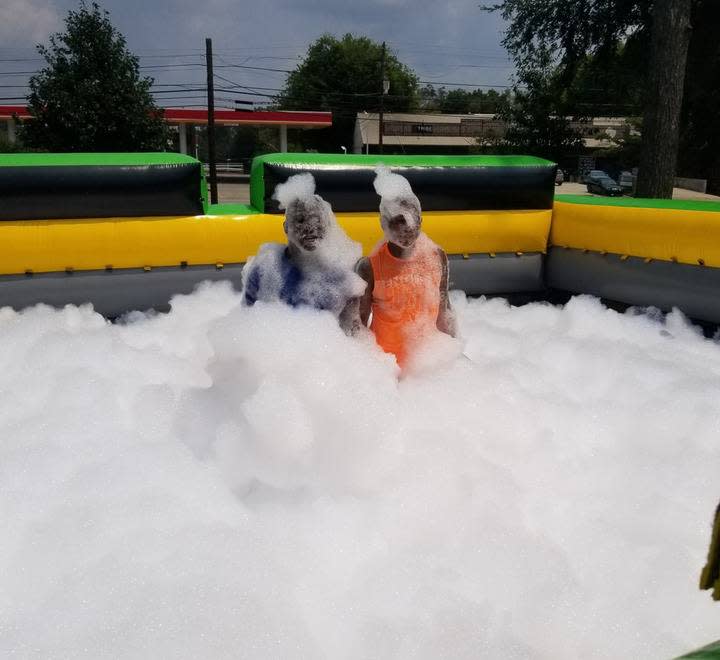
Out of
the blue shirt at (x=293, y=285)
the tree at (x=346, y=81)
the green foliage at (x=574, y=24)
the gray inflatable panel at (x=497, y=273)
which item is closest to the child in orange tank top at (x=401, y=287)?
the blue shirt at (x=293, y=285)

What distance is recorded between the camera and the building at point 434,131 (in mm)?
38500

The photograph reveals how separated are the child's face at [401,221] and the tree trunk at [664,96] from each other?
4989 millimetres

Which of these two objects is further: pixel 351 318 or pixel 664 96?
pixel 664 96

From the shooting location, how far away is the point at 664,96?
20.9ft

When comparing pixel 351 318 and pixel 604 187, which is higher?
pixel 351 318

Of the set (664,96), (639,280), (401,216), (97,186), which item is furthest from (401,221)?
(664,96)

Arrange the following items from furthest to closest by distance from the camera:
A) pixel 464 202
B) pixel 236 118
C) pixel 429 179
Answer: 1. pixel 236 118
2. pixel 464 202
3. pixel 429 179

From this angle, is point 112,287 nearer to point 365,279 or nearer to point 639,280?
point 365,279

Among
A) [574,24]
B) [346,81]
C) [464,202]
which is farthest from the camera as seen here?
[346,81]

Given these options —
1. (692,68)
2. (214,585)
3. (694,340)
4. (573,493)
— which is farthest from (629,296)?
(692,68)

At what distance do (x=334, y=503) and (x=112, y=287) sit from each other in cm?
204

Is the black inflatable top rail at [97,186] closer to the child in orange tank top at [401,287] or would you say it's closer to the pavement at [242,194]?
the child in orange tank top at [401,287]

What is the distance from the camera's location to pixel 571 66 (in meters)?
10.9

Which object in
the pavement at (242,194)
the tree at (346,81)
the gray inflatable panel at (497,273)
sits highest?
the tree at (346,81)
